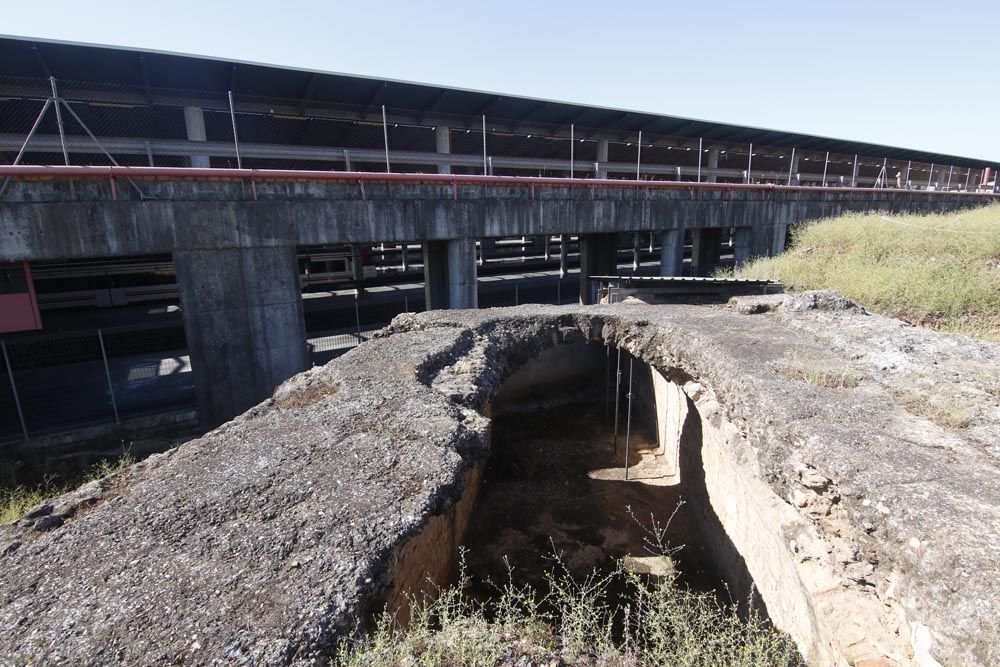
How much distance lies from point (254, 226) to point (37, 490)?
5.43 metres

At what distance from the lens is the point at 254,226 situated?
8773 millimetres

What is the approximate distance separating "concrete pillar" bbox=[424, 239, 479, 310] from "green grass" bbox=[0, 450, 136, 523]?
676cm

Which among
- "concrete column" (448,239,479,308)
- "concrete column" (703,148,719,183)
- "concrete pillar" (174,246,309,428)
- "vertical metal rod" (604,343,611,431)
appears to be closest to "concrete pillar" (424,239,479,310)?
"concrete column" (448,239,479,308)

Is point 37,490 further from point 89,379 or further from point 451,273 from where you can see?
point 451,273

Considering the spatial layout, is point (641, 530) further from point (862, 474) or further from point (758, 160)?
point (758, 160)

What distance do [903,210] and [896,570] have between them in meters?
25.5

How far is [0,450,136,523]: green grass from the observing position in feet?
20.5

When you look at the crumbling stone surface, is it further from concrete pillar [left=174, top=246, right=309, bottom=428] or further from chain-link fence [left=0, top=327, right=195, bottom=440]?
chain-link fence [left=0, top=327, right=195, bottom=440]

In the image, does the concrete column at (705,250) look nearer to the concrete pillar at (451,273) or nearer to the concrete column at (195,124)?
the concrete pillar at (451,273)

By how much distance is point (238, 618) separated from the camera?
2.47 metres

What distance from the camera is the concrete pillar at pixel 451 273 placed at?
11398mm

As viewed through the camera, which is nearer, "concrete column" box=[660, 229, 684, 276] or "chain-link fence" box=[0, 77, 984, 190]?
"chain-link fence" box=[0, 77, 984, 190]

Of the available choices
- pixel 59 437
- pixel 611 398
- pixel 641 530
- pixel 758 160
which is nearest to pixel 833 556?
pixel 641 530

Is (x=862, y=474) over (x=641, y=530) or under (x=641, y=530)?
over
